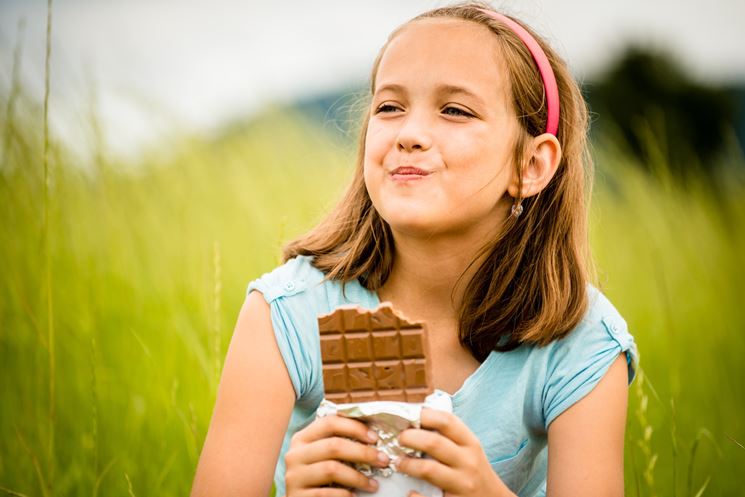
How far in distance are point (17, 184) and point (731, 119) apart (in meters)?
15.0

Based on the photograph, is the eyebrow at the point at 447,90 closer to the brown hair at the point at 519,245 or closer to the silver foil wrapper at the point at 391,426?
the brown hair at the point at 519,245

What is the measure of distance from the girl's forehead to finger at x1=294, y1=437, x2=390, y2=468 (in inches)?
39.4

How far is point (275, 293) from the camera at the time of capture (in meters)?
2.15

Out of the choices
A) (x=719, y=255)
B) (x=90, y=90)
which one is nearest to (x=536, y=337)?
(x=90, y=90)

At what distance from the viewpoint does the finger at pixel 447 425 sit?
157 centimetres

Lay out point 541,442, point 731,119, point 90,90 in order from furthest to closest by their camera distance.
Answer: point 731,119
point 90,90
point 541,442

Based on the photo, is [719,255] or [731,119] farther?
[731,119]

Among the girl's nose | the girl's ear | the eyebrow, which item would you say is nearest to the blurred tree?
the girl's ear

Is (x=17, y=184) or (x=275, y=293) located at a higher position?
(x=17, y=184)

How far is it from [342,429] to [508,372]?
28.6 inches

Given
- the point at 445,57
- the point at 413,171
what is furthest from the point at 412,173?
the point at 445,57

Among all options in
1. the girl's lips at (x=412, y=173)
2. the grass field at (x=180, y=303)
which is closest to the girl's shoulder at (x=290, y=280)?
the grass field at (x=180, y=303)

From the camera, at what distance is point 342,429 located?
5.22 ft

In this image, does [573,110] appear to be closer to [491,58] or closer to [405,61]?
[491,58]
